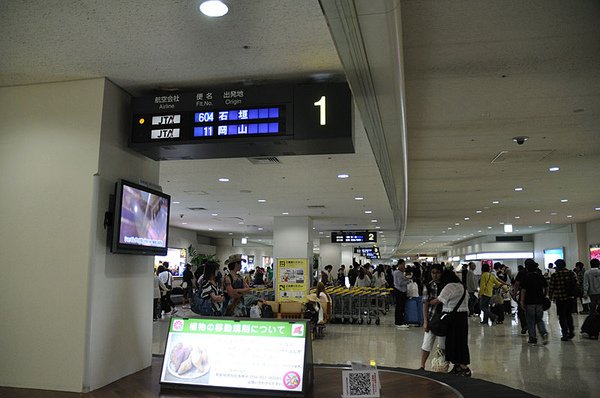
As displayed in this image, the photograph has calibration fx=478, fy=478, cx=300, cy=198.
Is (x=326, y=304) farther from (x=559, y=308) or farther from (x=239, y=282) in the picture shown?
(x=559, y=308)

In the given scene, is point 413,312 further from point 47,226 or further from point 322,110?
point 47,226

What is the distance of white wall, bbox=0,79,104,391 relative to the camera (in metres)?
4.18

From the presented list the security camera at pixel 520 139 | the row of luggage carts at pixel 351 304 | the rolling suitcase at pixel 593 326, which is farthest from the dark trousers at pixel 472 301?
the security camera at pixel 520 139

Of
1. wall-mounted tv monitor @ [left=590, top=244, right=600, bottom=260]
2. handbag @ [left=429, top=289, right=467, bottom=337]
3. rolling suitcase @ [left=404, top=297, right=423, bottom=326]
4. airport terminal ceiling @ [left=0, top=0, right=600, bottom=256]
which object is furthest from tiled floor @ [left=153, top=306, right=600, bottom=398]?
wall-mounted tv monitor @ [left=590, top=244, right=600, bottom=260]

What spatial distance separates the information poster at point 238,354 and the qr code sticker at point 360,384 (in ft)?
0.99

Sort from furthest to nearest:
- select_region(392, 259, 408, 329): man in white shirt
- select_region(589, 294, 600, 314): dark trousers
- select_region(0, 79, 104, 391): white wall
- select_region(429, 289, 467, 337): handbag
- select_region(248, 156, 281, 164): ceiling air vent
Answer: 1. select_region(392, 259, 408, 329): man in white shirt
2. select_region(589, 294, 600, 314): dark trousers
3. select_region(248, 156, 281, 164): ceiling air vent
4. select_region(429, 289, 467, 337): handbag
5. select_region(0, 79, 104, 391): white wall

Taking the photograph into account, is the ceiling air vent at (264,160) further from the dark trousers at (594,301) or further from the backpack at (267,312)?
the dark trousers at (594,301)

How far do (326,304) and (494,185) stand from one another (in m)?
5.32

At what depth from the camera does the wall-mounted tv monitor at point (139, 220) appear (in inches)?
172

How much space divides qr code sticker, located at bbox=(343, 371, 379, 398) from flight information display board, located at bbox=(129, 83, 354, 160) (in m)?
1.99

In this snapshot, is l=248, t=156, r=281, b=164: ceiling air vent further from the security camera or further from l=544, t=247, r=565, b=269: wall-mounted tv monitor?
l=544, t=247, r=565, b=269: wall-mounted tv monitor

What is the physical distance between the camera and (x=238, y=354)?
3.49 metres

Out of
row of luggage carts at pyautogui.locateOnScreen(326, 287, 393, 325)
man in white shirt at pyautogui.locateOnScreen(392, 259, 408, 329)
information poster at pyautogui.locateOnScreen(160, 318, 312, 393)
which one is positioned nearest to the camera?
information poster at pyautogui.locateOnScreen(160, 318, 312, 393)

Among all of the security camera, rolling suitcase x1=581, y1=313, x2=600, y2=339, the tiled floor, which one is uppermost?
the security camera
